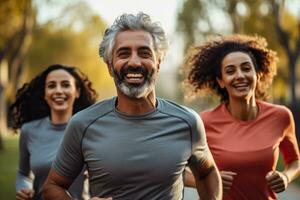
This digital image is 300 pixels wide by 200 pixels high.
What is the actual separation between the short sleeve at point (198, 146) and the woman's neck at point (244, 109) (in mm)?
1509

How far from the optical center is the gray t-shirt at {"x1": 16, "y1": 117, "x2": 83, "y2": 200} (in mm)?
5160

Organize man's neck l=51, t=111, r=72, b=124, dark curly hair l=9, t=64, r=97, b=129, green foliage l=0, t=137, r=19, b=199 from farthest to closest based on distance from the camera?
green foliage l=0, t=137, r=19, b=199, dark curly hair l=9, t=64, r=97, b=129, man's neck l=51, t=111, r=72, b=124

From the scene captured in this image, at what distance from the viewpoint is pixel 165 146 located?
10.5 ft

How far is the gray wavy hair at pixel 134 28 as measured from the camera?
3289 millimetres

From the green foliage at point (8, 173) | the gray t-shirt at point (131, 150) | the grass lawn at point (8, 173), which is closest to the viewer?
the gray t-shirt at point (131, 150)

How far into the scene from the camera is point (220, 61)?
519cm

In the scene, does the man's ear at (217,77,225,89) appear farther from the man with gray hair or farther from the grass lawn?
the grass lawn

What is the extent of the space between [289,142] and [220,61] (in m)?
0.82

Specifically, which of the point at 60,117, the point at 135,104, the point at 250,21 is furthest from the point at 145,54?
the point at 250,21

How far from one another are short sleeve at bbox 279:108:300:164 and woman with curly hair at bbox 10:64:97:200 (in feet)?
5.10

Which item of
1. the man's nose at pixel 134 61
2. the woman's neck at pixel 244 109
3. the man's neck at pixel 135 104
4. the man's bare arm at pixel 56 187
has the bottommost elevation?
the man's bare arm at pixel 56 187

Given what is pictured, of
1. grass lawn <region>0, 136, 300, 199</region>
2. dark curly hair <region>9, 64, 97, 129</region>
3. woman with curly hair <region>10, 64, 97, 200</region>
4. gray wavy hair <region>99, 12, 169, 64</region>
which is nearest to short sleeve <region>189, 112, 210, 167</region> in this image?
gray wavy hair <region>99, 12, 169, 64</region>

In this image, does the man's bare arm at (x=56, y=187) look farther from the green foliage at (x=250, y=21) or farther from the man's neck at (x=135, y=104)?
the green foliage at (x=250, y=21)

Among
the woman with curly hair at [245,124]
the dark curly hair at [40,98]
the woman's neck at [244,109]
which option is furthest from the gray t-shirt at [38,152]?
the woman's neck at [244,109]
